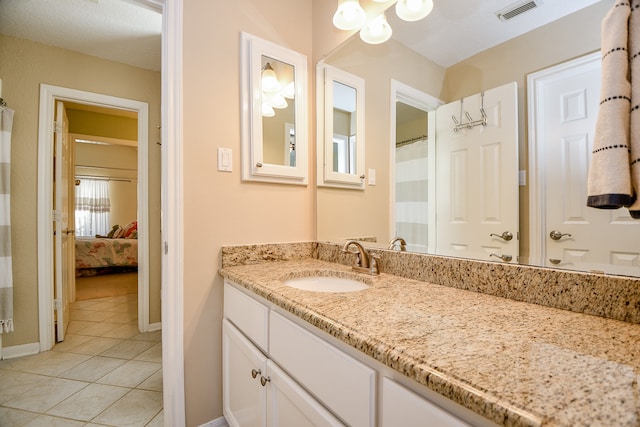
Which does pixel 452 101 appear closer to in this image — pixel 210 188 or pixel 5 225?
pixel 210 188

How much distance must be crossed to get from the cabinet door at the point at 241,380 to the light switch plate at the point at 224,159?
73 centimetres

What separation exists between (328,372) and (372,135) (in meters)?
1.14

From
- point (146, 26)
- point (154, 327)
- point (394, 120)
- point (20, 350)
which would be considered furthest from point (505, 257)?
point (20, 350)

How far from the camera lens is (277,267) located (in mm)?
1382

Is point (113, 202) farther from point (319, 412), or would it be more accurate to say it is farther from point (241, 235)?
point (319, 412)

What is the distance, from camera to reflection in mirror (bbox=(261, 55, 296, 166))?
1529 mm

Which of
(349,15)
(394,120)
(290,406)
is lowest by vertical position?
(290,406)

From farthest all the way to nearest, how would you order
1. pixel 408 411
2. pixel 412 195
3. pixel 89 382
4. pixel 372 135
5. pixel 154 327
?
pixel 154 327 → pixel 89 382 → pixel 372 135 → pixel 412 195 → pixel 408 411

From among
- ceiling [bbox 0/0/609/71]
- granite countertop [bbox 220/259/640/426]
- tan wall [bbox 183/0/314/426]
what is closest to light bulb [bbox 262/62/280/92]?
tan wall [bbox 183/0/314/426]

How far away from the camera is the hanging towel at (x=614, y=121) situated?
1.96 ft

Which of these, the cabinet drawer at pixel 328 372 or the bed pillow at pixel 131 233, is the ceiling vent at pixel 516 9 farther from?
the bed pillow at pixel 131 233

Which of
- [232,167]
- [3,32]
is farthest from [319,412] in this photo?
[3,32]

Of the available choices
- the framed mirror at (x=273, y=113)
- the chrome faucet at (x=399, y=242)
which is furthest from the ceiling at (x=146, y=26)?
the chrome faucet at (x=399, y=242)

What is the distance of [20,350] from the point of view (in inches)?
86.4
